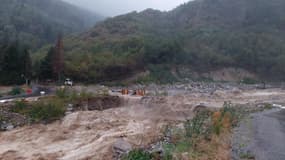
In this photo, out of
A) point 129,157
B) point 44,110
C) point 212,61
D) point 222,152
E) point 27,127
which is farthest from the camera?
point 212,61

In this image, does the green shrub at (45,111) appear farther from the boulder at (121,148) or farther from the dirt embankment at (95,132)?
the boulder at (121,148)

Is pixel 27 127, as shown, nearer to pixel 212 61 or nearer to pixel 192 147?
pixel 192 147

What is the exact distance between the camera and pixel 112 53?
187ft

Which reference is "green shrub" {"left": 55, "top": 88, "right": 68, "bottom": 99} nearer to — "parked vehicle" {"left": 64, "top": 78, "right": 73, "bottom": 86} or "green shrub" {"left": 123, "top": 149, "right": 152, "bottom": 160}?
"parked vehicle" {"left": 64, "top": 78, "right": 73, "bottom": 86}

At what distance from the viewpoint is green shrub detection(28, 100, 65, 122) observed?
2391 cm

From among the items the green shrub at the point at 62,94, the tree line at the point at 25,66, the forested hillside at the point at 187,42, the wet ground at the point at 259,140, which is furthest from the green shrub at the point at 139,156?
the forested hillside at the point at 187,42

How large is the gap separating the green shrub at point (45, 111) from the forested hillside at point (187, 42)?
21.4 meters

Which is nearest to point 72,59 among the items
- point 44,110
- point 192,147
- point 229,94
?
point 229,94

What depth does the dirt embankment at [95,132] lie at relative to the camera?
54.1 feet

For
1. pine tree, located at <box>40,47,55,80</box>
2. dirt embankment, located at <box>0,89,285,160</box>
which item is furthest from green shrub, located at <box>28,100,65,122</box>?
pine tree, located at <box>40,47,55,80</box>

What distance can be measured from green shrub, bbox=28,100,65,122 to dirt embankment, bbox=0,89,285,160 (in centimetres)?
75

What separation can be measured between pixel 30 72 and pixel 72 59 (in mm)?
7013

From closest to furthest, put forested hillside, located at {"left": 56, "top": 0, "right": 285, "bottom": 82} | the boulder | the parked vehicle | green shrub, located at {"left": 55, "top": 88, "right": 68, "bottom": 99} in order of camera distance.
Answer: the boulder
green shrub, located at {"left": 55, "top": 88, "right": 68, "bottom": 99}
the parked vehicle
forested hillside, located at {"left": 56, "top": 0, "right": 285, "bottom": 82}

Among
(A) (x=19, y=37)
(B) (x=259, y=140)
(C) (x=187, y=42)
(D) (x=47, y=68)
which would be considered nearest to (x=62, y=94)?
(D) (x=47, y=68)
